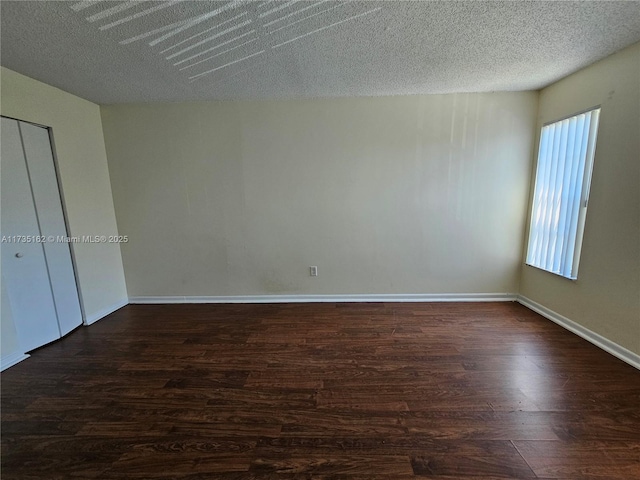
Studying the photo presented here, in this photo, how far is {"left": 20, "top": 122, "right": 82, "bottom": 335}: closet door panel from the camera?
2289 millimetres

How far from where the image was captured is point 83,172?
2.76 meters

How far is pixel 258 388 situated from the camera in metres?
1.82

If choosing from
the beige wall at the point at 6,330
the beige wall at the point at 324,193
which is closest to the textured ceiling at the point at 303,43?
the beige wall at the point at 324,193

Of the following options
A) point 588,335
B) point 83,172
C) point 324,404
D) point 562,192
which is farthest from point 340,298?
Result: point 83,172

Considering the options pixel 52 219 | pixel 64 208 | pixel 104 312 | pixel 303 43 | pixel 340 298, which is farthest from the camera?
pixel 340 298

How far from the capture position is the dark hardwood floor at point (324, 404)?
4.23 feet

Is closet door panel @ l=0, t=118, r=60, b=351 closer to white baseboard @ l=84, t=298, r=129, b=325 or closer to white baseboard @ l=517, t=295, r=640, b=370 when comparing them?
white baseboard @ l=84, t=298, r=129, b=325

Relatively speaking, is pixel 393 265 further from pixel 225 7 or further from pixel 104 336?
pixel 104 336

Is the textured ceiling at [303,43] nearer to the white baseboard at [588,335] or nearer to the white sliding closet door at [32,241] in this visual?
the white sliding closet door at [32,241]

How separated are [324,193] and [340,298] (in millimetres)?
1355

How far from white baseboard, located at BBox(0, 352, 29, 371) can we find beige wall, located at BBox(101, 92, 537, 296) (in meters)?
1.23

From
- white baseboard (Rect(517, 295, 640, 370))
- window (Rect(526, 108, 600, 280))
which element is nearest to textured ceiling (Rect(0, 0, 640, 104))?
window (Rect(526, 108, 600, 280))

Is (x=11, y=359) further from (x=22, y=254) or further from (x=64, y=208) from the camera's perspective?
(x=64, y=208)

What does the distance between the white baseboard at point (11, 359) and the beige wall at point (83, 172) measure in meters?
0.66
